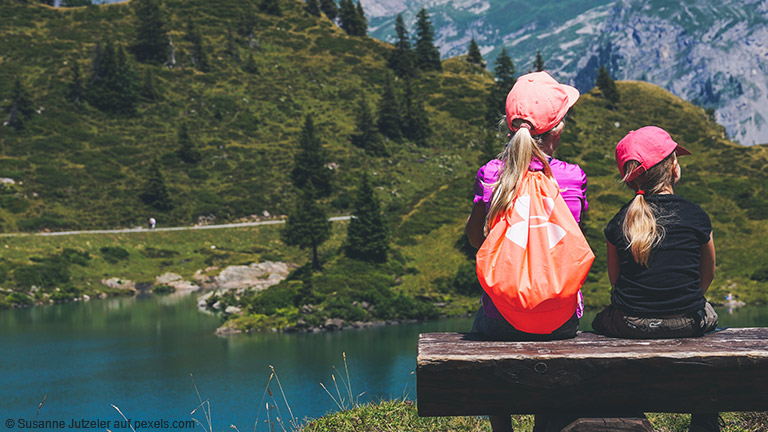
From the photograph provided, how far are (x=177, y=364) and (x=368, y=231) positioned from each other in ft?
55.9

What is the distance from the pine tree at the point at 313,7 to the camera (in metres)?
112

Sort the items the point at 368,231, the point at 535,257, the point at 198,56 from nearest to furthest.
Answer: the point at 535,257
the point at 368,231
the point at 198,56

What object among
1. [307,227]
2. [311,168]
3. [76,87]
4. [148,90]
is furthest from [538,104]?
[148,90]

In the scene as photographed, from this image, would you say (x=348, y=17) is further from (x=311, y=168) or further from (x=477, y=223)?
(x=477, y=223)

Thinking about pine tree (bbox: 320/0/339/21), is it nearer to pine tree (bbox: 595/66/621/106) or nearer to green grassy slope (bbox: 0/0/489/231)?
green grassy slope (bbox: 0/0/489/231)

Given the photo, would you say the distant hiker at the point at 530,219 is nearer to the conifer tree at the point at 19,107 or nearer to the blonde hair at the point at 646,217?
the blonde hair at the point at 646,217

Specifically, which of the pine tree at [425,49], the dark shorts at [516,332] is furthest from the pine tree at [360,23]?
the dark shorts at [516,332]

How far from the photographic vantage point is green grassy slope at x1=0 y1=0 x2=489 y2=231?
61.1 metres

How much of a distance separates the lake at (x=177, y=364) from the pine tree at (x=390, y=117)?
4045 cm

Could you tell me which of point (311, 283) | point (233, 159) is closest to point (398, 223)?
point (311, 283)

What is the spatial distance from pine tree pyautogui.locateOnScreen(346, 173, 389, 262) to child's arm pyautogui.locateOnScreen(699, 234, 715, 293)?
39146mm

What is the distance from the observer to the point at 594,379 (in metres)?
3.99

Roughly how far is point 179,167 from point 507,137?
6650 cm

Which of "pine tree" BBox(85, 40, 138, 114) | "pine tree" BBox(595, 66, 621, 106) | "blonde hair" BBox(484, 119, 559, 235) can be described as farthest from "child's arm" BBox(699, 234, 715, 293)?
"pine tree" BBox(595, 66, 621, 106)
